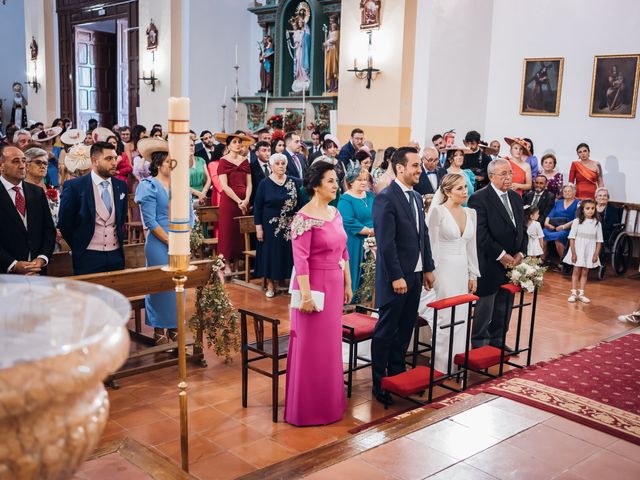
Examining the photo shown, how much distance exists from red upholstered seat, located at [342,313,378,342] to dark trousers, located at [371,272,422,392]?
0.47ft

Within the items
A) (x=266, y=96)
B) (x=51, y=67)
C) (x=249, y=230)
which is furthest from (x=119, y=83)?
(x=249, y=230)

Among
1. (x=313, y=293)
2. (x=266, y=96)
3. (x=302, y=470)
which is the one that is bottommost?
(x=302, y=470)

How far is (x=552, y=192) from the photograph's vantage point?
10.2m

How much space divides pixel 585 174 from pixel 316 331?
24.0ft

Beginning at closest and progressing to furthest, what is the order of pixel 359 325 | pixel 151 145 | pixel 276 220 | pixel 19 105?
pixel 359 325 < pixel 151 145 < pixel 276 220 < pixel 19 105

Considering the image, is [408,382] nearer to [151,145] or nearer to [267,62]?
[151,145]

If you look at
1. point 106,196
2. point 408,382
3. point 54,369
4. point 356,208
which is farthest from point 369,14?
point 54,369

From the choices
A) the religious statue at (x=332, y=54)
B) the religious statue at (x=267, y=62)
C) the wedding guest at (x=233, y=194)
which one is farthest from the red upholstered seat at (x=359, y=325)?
the religious statue at (x=267, y=62)

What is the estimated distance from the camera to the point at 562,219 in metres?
9.73

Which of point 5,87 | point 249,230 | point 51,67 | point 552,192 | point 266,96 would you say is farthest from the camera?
point 5,87

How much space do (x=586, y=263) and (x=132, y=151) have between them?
688cm

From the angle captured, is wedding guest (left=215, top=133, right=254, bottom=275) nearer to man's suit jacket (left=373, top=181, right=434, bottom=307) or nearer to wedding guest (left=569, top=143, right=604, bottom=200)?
man's suit jacket (left=373, top=181, right=434, bottom=307)

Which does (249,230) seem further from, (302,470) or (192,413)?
(302,470)

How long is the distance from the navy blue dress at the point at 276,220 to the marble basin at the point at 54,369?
6263 millimetres
